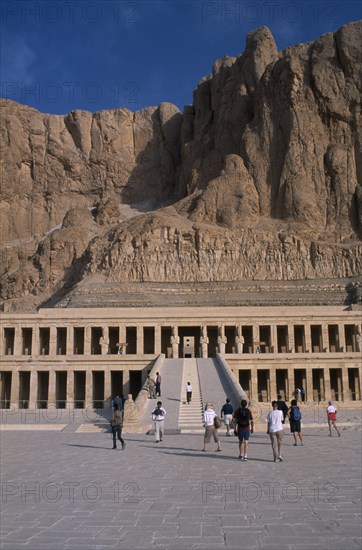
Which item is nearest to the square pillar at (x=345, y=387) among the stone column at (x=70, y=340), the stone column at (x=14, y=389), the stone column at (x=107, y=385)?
the stone column at (x=107, y=385)

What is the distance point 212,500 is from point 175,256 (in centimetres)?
6798

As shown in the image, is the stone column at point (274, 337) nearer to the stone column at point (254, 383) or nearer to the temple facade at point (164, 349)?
the temple facade at point (164, 349)

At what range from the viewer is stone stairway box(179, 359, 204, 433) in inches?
1035

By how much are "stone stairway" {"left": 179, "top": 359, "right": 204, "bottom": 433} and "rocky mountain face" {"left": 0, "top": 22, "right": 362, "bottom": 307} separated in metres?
39.1

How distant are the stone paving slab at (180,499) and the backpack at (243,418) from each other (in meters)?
0.97

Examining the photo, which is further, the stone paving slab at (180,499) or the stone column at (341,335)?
the stone column at (341,335)

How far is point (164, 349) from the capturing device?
59.0 meters

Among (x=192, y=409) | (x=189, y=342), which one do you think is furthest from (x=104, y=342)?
(x=192, y=409)

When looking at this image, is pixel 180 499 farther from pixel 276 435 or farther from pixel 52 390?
pixel 52 390

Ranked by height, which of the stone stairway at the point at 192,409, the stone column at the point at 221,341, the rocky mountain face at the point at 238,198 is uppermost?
the rocky mountain face at the point at 238,198

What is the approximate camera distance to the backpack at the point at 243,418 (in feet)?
55.3

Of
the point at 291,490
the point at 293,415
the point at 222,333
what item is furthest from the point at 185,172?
the point at 291,490

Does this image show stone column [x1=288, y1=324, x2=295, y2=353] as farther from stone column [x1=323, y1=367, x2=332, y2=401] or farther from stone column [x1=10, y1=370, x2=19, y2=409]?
stone column [x1=10, y1=370, x2=19, y2=409]

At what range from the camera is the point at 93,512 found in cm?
1055
